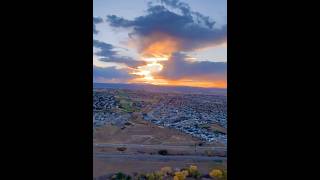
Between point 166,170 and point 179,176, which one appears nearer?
point 179,176

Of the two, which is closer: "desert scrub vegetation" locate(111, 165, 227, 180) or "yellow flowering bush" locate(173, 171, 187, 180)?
"yellow flowering bush" locate(173, 171, 187, 180)

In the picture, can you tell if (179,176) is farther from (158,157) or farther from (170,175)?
(158,157)

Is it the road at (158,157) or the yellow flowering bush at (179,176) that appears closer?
the yellow flowering bush at (179,176)

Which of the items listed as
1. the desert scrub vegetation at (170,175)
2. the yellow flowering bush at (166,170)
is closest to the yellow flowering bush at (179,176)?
the desert scrub vegetation at (170,175)

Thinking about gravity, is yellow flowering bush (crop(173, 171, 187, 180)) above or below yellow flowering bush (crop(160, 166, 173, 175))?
below

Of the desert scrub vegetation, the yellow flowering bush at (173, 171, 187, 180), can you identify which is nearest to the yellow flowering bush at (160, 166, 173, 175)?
the desert scrub vegetation

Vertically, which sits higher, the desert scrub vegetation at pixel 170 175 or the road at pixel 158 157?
the road at pixel 158 157

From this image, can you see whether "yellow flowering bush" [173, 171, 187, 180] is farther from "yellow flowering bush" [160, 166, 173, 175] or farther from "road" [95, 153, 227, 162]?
"road" [95, 153, 227, 162]

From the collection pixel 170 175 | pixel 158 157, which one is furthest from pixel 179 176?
pixel 158 157

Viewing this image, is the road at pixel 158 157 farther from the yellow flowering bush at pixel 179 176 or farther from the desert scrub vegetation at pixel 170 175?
the yellow flowering bush at pixel 179 176
